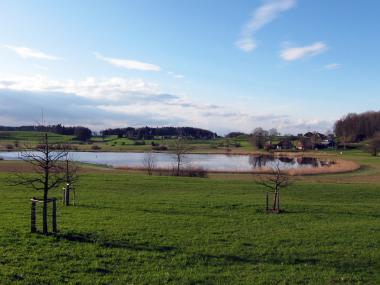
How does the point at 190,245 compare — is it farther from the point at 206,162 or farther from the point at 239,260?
the point at 206,162

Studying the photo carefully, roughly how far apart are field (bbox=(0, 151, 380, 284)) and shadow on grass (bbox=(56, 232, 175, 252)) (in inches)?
1.0

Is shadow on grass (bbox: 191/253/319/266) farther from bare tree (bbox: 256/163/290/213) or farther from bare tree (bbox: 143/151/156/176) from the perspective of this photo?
bare tree (bbox: 143/151/156/176)

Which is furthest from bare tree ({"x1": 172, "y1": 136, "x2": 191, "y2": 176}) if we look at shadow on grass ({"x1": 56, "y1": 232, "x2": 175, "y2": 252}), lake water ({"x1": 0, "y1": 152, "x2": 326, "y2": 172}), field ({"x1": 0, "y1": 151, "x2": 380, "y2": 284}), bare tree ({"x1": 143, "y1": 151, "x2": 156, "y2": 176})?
shadow on grass ({"x1": 56, "y1": 232, "x2": 175, "y2": 252})

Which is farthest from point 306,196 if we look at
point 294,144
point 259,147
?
point 294,144

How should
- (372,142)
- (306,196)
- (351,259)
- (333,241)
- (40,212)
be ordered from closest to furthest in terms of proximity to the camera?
(351,259) → (333,241) → (40,212) → (306,196) → (372,142)

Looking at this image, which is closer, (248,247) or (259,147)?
(248,247)

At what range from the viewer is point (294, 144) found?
536ft

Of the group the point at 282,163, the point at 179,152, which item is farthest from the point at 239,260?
the point at 282,163

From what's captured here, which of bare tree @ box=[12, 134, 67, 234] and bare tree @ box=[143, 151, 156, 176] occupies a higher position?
bare tree @ box=[12, 134, 67, 234]

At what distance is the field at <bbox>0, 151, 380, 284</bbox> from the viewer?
9.11 m

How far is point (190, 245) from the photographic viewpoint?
11.9 meters

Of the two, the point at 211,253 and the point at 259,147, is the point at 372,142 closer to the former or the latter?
the point at 259,147

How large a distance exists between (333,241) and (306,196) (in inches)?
619

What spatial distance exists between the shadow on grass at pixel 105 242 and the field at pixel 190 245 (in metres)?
0.03
